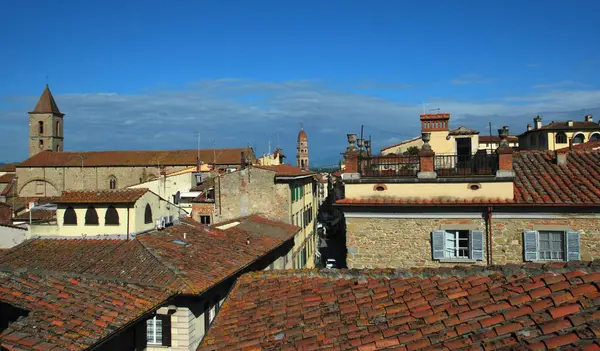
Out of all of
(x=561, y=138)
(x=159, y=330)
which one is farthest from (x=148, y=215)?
(x=561, y=138)

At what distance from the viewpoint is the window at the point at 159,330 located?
14578 mm

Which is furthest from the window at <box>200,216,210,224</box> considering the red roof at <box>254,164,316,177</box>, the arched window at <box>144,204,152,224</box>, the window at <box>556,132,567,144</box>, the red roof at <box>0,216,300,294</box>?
the window at <box>556,132,567,144</box>

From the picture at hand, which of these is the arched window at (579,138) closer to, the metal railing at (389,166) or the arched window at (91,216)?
the metal railing at (389,166)

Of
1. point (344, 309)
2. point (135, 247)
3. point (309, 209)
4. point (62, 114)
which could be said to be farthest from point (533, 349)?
point (62, 114)

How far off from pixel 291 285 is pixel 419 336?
363 cm

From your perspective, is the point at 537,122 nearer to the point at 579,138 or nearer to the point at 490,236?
the point at 579,138

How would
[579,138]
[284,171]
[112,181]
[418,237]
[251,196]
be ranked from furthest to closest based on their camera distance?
[112,181], [579,138], [284,171], [251,196], [418,237]

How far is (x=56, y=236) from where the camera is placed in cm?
1995

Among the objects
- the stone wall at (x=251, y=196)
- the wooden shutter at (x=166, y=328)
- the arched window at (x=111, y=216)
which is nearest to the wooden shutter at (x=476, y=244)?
the wooden shutter at (x=166, y=328)

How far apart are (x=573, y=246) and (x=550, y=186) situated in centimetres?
211

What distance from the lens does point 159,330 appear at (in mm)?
14758

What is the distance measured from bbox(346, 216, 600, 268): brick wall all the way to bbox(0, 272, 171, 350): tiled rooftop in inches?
237

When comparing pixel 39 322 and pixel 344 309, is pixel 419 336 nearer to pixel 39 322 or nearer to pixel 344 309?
pixel 344 309

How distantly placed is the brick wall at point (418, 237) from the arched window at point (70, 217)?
37.9 feet
